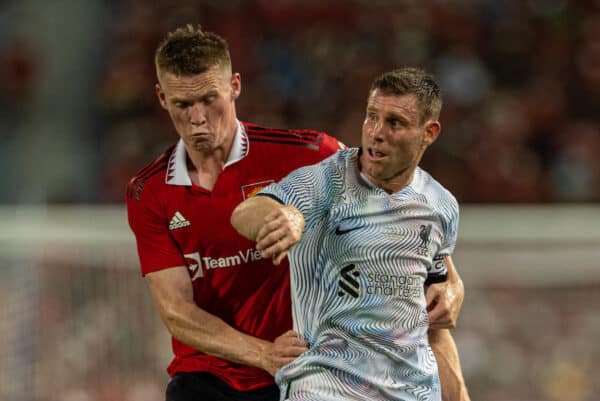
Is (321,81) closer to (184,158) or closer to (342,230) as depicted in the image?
(184,158)

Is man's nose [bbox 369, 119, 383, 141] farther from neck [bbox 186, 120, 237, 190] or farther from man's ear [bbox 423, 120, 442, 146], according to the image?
neck [bbox 186, 120, 237, 190]

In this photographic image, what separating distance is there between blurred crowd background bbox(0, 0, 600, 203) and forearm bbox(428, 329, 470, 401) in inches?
208

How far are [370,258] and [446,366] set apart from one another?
26.0 inches

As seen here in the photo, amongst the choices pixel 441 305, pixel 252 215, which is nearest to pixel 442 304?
pixel 441 305

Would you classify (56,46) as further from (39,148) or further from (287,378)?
(287,378)

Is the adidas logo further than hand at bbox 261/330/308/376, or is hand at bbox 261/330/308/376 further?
the adidas logo

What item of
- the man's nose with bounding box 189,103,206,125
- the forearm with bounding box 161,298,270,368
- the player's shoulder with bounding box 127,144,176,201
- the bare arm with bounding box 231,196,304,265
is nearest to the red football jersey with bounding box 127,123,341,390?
the player's shoulder with bounding box 127,144,176,201

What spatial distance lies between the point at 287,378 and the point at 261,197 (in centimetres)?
63

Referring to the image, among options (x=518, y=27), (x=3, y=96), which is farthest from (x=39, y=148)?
(x=518, y=27)

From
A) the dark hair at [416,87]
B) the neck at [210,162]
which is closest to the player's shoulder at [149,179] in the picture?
the neck at [210,162]

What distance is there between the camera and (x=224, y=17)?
1050 cm

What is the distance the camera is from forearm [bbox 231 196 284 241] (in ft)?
9.53

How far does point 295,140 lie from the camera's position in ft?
13.6

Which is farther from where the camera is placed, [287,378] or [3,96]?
[3,96]
